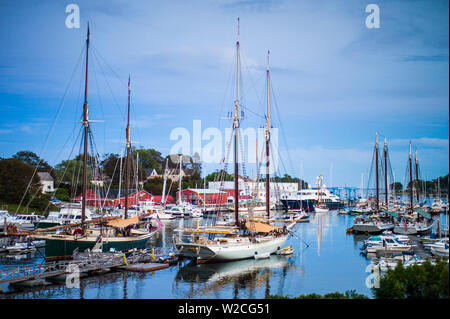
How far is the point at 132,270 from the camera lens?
113ft

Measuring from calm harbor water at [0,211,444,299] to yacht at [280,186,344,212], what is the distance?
68.9 meters

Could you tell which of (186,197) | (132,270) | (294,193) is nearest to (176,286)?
(132,270)

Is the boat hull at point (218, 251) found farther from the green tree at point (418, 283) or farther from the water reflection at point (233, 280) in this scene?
the green tree at point (418, 283)

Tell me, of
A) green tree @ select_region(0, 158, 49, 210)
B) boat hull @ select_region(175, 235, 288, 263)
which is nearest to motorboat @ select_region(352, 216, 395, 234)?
boat hull @ select_region(175, 235, 288, 263)

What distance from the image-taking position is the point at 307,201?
116312 mm

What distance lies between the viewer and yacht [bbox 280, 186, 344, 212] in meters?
115

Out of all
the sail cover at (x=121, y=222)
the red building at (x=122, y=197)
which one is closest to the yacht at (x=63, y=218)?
the sail cover at (x=121, y=222)

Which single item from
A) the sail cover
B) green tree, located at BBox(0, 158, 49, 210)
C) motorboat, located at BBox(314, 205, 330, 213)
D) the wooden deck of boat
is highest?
green tree, located at BBox(0, 158, 49, 210)

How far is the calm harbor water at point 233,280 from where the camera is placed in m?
28.1

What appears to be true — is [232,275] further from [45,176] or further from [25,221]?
[45,176]

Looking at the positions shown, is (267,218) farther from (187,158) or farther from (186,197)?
(187,158)

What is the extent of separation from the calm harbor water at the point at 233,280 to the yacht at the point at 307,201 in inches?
2712

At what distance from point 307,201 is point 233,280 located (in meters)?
Result: 86.5

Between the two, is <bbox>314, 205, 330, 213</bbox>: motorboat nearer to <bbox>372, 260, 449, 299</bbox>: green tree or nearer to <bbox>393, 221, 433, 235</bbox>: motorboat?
<bbox>393, 221, 433, 235</bbox>: motorboat
